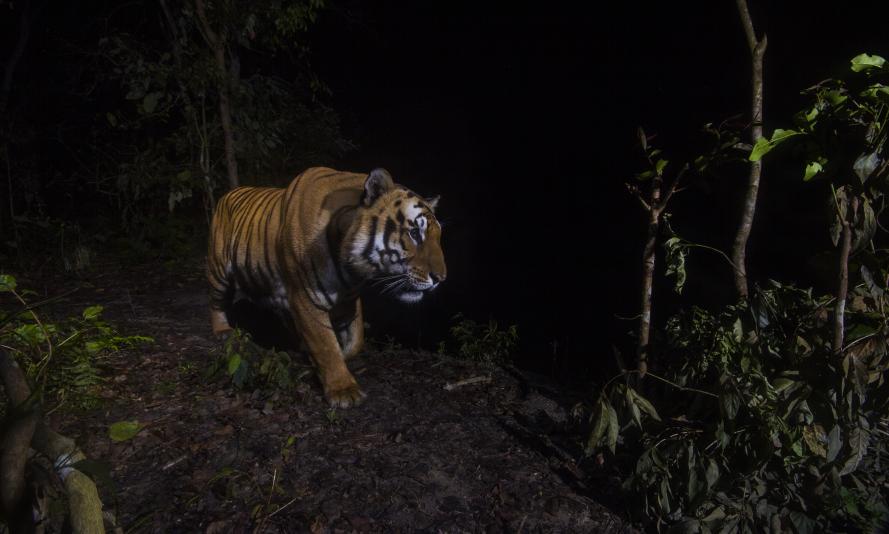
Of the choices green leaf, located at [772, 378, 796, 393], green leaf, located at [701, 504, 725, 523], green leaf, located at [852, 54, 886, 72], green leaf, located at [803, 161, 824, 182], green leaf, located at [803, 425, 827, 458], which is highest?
green leaf, located at [852, 54, 886, 72]

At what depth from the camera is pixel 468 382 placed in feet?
10.7

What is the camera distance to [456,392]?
3201 mm

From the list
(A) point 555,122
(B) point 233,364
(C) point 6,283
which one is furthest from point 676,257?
(A) point 555,122

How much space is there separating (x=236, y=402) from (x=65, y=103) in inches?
210

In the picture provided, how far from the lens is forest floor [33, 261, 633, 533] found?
219cm

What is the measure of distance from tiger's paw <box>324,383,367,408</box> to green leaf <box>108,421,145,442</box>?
0.86m

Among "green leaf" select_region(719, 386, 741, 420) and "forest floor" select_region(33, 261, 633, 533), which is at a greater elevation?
"green leaf" select_region(719, 386, 741, 420)

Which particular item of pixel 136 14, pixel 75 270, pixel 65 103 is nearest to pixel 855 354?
pixel 75 270

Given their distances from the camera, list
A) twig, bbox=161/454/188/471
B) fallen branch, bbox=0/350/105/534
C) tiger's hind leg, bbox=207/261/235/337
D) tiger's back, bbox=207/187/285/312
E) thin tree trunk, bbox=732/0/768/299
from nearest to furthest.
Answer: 1. fallen branch, bbox=0/350/105/534
2. thin tree trunk, bbox=732/0/768/299
3. twig, bbox=161/454/188/471
4. tiger's back, bbox=207/187/285/312
5. tiger's hind leg, bbox=207/261/235/337

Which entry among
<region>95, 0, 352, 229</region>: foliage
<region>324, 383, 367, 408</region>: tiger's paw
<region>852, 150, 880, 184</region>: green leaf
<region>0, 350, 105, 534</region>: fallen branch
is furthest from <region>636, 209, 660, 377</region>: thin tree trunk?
<region>95, 0, 352, 229</region>: foliage

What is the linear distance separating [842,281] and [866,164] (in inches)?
15.7

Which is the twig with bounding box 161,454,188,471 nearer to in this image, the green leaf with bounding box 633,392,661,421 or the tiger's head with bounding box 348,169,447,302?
the tiger's head with bounding box 348,169,447,302

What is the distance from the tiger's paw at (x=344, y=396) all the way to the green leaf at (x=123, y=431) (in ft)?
2.83

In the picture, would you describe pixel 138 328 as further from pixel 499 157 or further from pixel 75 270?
pixel 499 157
